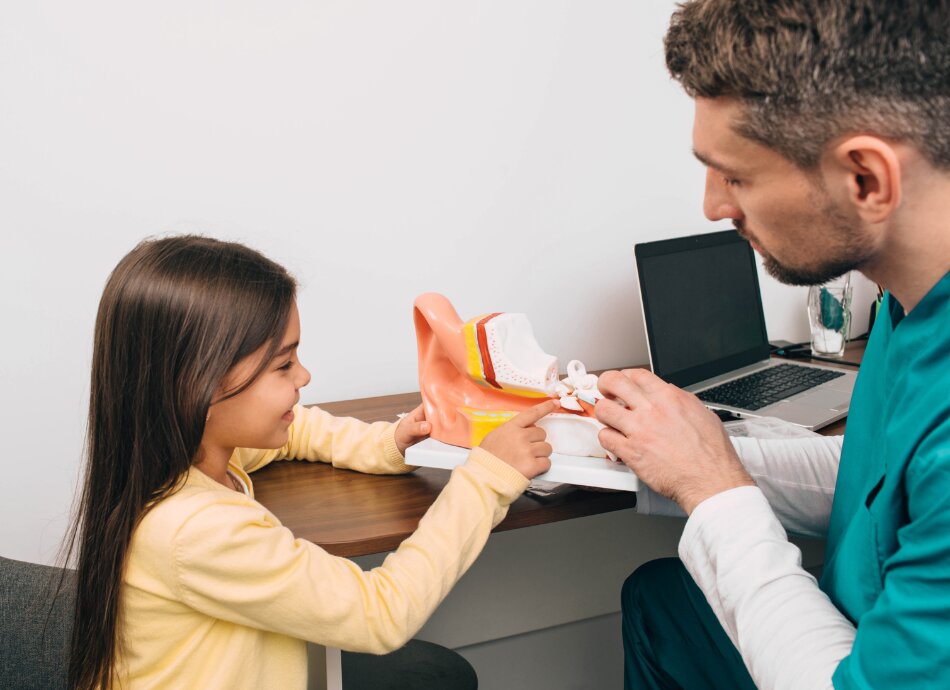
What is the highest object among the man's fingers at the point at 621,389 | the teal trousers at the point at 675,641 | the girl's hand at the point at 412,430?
the man's fingers at the point at 621,389

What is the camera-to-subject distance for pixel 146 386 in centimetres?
91

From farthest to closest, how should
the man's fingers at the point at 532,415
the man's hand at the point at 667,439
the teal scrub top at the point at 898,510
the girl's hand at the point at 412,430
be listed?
the girl's hand at the point at 412,430, the man's fingers at the point at 532,415, the man's hand at the point at 667,439, the teal scrub top at the point at 898,510

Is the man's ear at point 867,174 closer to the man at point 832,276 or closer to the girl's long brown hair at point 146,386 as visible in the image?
the man at point 832,276

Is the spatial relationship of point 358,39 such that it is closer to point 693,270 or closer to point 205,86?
point 205,86

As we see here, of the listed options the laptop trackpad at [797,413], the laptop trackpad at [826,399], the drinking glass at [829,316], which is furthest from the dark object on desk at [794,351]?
the laptop trackpad at [797,413]

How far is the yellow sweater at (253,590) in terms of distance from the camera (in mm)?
851

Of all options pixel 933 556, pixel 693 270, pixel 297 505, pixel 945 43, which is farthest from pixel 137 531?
pixel 693 270

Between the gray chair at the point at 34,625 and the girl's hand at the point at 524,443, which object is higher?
the girl's hand at the point at 524,443

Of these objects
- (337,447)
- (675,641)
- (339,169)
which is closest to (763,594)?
(675,641)

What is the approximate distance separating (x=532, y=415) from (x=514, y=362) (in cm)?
9

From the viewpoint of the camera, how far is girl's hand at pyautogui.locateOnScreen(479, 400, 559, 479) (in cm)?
102

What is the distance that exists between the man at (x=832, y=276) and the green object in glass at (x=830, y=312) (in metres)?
0.85

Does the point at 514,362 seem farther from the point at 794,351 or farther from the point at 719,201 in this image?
the point at 794,351

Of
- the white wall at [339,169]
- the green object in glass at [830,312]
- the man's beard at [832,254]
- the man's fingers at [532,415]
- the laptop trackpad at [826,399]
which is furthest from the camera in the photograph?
the green object in glass at [830,312]
